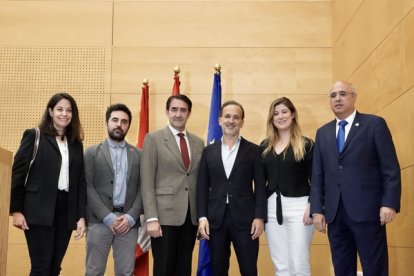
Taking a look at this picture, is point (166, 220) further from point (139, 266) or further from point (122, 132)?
point (139, 266)

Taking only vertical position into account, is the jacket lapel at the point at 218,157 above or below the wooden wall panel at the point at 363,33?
below

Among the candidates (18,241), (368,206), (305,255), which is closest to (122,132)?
(305,255)

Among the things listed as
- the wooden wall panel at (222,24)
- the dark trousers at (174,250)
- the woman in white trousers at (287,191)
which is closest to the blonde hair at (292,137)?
the woman in white trousers at (287,191)

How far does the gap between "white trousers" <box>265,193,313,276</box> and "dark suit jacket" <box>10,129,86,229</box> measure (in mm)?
1199

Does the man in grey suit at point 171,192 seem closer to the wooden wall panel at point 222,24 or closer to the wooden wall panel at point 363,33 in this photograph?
the wooden wall panel at point 363,33

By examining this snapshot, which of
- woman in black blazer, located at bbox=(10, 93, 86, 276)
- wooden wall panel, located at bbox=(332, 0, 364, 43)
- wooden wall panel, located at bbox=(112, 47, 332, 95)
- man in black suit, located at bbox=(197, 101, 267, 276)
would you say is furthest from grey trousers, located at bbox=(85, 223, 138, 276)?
wooden wall panel, located at bbox=(332, 0, 364, 43)

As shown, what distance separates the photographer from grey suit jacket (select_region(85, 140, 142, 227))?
3168 millimetres

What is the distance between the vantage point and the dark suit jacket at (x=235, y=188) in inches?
119

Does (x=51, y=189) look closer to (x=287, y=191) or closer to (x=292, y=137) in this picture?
(x=287, y=191)

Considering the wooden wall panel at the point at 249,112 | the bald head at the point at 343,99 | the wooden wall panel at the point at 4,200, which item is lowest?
the wooden wall panel at the point at 4,200

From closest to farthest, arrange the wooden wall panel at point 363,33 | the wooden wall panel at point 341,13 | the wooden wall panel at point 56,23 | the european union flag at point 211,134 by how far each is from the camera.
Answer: the wooden wall panel at point 363,33, the european union flag at point 211,134, the wooden wall panel at point 341,13, the wooden wall panel at point 56,23

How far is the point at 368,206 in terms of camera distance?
282 centimetres

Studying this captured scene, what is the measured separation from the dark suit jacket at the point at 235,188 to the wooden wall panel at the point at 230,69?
2350 mm

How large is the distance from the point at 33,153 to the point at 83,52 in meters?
2.76
